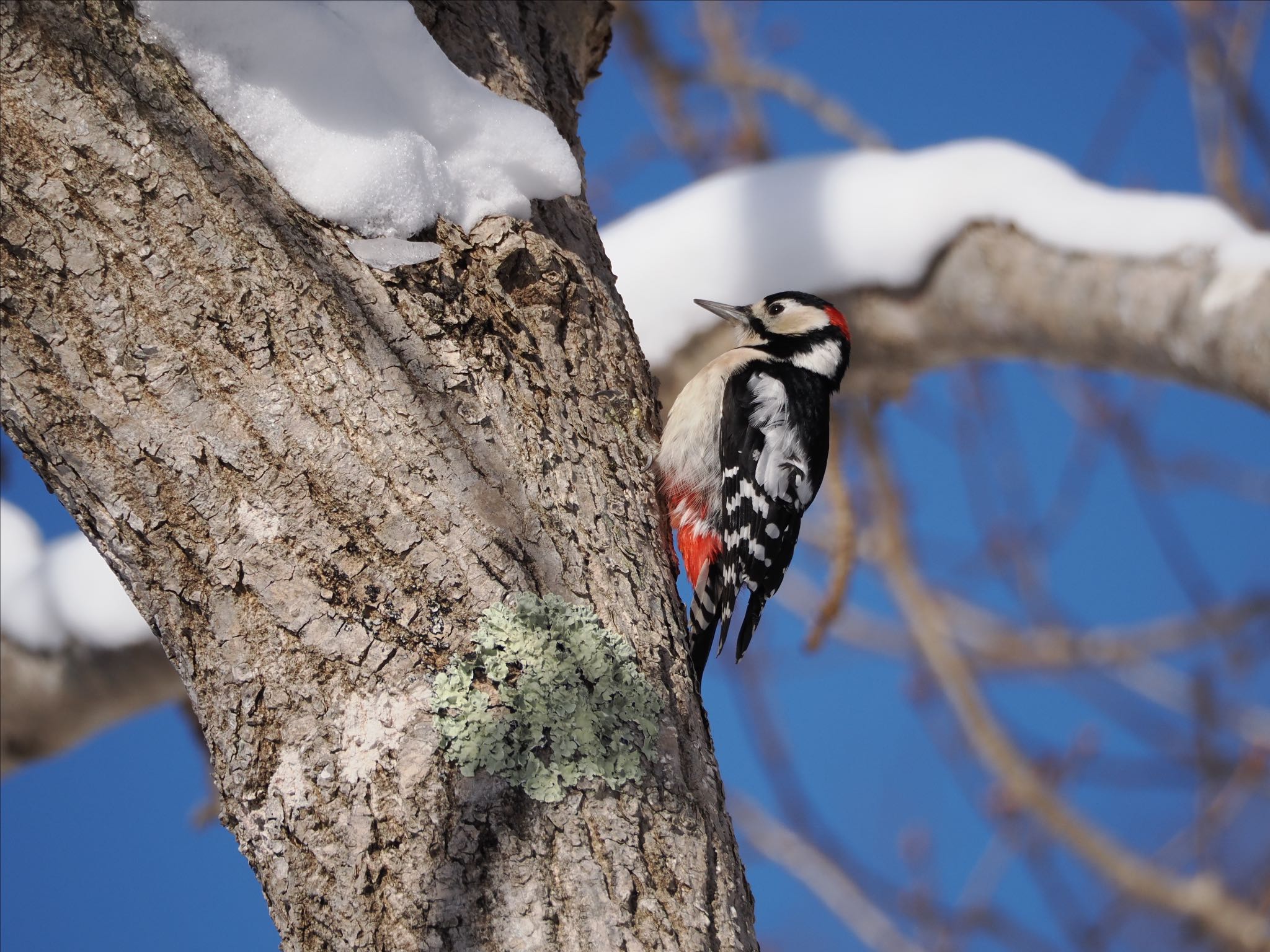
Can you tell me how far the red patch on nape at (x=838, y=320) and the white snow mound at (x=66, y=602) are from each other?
6.95ft

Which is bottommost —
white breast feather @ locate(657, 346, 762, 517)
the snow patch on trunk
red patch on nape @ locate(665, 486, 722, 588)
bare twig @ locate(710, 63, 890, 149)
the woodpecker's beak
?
the snow patch on trunk

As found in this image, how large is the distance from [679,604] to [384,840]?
571mm

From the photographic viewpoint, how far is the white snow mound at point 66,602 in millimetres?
2971

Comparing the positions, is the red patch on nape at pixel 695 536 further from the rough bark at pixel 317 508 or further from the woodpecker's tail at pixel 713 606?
the rough bark at pixel 317 508

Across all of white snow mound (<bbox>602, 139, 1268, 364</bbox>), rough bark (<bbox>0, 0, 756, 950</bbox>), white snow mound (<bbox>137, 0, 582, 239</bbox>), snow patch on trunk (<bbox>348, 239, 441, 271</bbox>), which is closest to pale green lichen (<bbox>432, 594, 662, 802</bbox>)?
rough bark (<bbox>0, 0, 756, 950</bbox>)

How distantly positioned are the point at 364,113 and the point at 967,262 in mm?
1662

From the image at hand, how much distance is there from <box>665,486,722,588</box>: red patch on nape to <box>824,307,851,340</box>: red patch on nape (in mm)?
743

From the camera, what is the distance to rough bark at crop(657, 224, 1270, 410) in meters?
2.30

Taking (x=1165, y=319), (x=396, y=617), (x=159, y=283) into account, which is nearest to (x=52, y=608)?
(x=159, y=283)

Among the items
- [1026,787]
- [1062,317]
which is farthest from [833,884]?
[1062,317]

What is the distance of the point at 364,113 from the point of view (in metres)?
1.81

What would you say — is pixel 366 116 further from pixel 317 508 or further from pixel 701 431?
pixel 701 431

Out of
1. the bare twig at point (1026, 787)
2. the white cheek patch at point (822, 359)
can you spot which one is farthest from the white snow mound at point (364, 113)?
the bare twig at point (1026, 787)

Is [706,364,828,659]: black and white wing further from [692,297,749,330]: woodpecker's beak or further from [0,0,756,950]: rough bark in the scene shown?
[0,0,756,950]: rough bark
